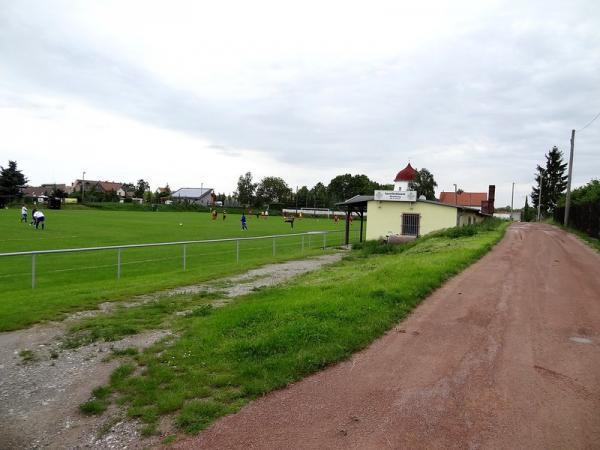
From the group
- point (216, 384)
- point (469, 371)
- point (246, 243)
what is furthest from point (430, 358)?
Answer: point (246, 243)

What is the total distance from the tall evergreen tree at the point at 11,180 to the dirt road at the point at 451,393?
90.3 m

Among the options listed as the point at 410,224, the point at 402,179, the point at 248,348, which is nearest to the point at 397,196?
the point at 410,224

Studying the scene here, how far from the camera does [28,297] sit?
955 centimetres

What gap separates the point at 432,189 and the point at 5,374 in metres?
91.2

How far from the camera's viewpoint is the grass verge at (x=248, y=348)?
14.8ft

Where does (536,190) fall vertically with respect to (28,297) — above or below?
above

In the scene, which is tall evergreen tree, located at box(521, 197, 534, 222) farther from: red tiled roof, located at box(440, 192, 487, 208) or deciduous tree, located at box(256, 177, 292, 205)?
deciduous tree, located at box(256, 177, 292, 205)

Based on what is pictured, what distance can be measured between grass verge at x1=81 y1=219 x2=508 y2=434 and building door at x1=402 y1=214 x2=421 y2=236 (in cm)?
2037

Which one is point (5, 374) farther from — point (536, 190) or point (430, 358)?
point (536, 190)

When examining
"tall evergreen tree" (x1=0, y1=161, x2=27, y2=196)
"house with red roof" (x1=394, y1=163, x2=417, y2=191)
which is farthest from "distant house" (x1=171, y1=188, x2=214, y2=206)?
"house with red roof" (x1=394, y1=163, x2=417, y2=191)

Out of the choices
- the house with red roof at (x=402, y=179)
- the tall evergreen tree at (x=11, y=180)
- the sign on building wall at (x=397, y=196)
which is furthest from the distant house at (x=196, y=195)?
the sign on building wall at (x=397, y=196)

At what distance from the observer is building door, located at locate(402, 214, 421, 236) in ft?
96.1

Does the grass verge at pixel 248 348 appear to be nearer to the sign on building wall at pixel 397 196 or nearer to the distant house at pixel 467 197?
the sign on building wall at pixel 397 196

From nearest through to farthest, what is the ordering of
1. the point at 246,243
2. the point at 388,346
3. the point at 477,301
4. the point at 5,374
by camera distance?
the point at 5,374 < the point at 388,346 < the point at 477,301 < the point at 246,243
